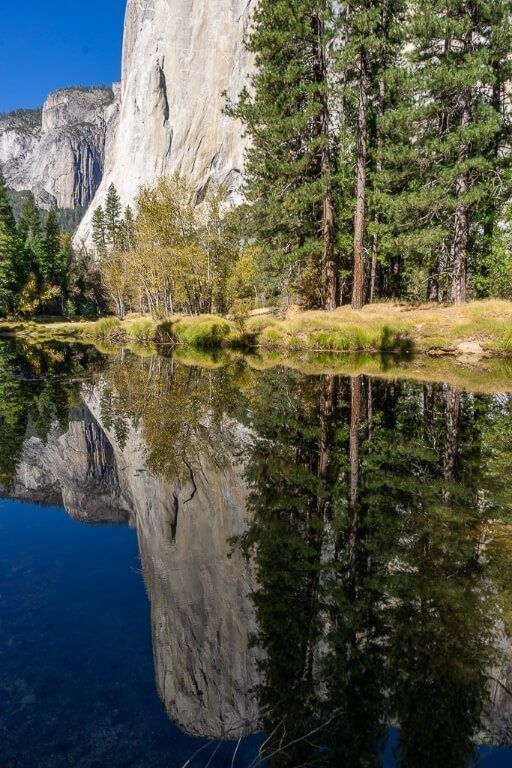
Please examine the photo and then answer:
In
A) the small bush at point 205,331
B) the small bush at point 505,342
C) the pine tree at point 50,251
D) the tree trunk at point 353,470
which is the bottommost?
the tree trunk at point 353,470

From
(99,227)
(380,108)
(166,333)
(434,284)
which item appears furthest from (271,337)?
(99,227)

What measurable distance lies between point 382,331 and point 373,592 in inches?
690

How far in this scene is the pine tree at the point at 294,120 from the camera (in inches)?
848

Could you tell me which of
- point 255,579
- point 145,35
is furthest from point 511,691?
point 145,35

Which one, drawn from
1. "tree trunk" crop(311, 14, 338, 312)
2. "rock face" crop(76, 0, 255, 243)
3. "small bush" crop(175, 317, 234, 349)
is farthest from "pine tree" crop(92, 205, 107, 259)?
"tree trunk" crop(311, 14, 338, 312)

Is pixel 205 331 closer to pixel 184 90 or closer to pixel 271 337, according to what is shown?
pixel 271 337

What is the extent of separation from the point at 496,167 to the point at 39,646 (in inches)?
1020

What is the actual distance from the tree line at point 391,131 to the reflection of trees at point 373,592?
1760cm

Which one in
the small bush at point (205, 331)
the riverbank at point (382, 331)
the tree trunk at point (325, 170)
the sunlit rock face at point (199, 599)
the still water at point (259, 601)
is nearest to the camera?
the still water at point (259, 601)

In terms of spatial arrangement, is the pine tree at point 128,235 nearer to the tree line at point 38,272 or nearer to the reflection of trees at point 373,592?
the tree line at point 38,272

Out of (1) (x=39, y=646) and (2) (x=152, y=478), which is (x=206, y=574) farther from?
(2) (x=152, y=478)

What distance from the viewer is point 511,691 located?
2.47m

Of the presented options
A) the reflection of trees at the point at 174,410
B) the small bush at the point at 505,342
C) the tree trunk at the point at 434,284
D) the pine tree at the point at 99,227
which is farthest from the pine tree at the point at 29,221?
the small bush at the point at 505,342

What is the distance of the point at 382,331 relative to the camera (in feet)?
64.3
